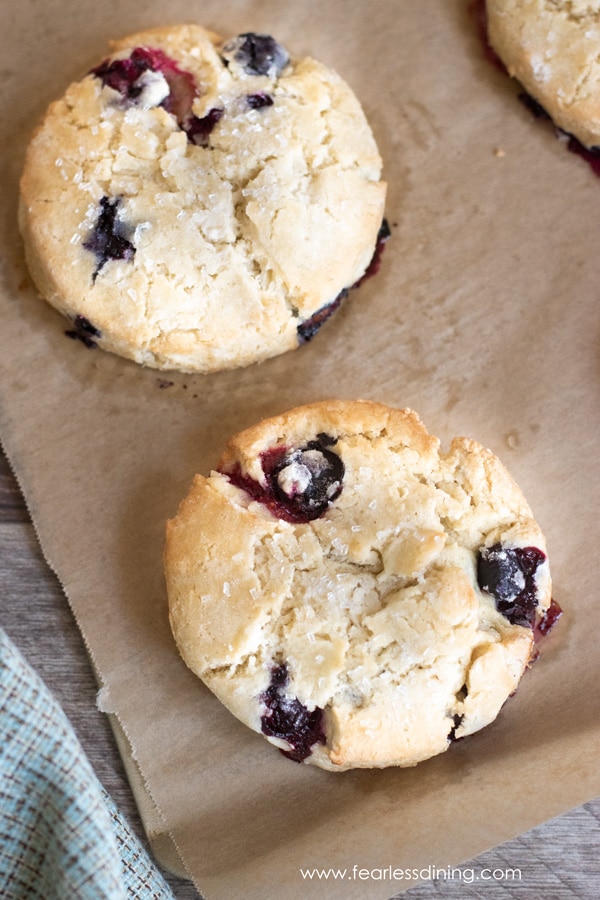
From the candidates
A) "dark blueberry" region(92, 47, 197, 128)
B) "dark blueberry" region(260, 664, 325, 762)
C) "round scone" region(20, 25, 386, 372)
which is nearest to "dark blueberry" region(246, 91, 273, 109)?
"round scone" region(20, 25, 386, 372)

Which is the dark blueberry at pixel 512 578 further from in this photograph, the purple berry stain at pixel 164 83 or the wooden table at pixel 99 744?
the purple berry stain at pixel 164 83

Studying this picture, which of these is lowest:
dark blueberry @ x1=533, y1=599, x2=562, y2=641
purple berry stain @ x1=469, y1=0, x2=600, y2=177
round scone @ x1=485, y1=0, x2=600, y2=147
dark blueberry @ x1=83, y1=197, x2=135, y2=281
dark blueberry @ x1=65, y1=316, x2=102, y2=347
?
dark blueberry @ x1=65, y1=316, x2=102, y2=347

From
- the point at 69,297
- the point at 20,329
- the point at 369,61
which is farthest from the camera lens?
the point at 369,61

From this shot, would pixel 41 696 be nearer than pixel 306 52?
Yes

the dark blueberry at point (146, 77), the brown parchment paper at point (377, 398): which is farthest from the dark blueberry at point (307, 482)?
the dark blueberry at point (146, 77)

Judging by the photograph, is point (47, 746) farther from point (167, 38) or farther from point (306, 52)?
point (306, 52)

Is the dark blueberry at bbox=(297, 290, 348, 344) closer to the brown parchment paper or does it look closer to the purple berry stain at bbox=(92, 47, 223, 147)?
the brown parchment paper

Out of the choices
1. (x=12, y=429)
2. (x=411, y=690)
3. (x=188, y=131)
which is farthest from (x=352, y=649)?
(x=188, y=131)
